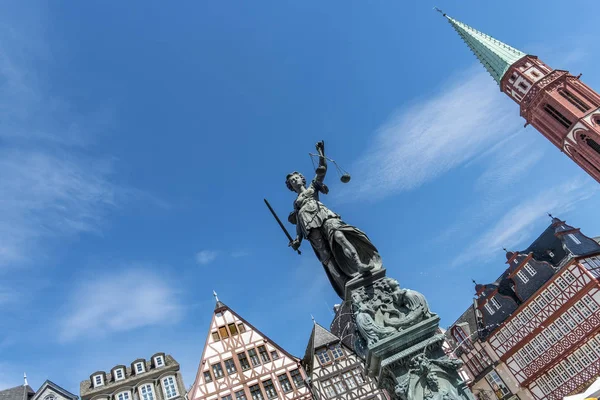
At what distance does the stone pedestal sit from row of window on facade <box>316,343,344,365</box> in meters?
23.6

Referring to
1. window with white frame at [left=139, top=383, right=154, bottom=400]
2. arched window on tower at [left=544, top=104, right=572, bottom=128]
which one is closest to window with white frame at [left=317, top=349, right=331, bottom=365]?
window with white frame at [left=139, top=383, right=154, bottom=400]

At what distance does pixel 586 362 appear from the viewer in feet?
105

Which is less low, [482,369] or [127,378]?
[127,378]

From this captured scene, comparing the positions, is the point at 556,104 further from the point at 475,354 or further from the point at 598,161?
the point at 475,354

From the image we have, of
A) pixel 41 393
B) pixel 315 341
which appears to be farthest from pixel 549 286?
pixel 41 393

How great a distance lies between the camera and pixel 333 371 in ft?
92.2

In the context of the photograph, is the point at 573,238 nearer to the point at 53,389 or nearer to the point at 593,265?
the point at 593,265

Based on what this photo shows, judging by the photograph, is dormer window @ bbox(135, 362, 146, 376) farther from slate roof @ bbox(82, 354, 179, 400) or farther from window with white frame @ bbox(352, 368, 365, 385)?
window with white frame @ bbox(352, 368, 365, 385)

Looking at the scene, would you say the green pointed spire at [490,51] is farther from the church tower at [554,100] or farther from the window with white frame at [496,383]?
the window with white frame at [496,383]

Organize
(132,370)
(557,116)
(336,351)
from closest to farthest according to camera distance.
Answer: (132,370) < (336,351) < (557,116)

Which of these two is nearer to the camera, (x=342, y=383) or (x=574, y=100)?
(x=342, y=383)

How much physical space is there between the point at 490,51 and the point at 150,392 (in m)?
57.5

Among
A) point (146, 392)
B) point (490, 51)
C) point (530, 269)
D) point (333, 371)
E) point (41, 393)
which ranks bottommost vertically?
point (333, 371)

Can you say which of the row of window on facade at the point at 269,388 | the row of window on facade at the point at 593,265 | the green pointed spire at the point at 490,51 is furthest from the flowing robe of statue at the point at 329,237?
the green pointed spire at the point at 490,51
